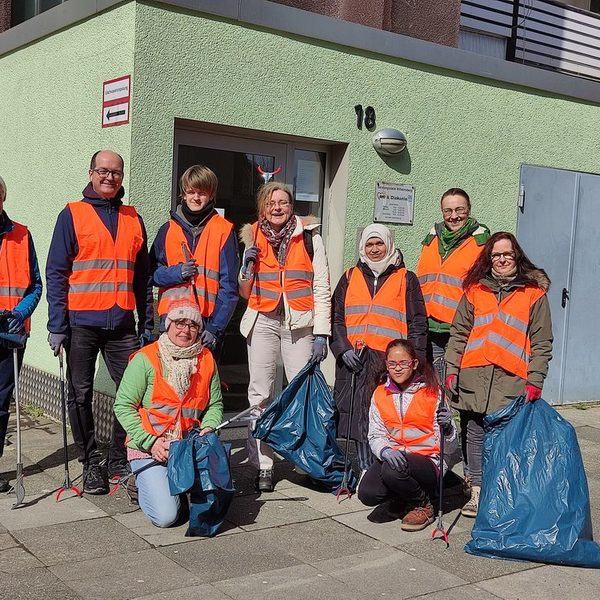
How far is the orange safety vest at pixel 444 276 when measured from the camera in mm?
5359

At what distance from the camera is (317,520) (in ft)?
15.6

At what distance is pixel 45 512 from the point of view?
4.64 m

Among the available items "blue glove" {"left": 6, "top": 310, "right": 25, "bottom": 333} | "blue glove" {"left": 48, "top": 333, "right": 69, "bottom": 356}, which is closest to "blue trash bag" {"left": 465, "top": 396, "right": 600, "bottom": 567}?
"blue glove" {"left": 48, "top": 333, "right": 69, "bottom": 356}

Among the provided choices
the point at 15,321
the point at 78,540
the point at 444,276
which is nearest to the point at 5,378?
→ the point at 15,321

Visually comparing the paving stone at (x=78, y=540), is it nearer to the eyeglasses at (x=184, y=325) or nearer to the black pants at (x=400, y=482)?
the eyeglasses at (x=184, y=325)

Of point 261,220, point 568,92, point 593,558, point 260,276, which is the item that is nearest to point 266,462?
point 260,276

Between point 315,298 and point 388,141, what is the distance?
2.19 meters

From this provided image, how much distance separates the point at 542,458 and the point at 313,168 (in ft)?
11.3

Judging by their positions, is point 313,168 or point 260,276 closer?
point 260,276

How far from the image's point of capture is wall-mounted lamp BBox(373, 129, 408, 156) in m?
6.92

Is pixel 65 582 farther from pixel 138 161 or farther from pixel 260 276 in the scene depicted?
pixel 138 161

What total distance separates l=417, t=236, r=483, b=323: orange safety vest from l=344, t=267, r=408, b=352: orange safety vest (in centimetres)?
41

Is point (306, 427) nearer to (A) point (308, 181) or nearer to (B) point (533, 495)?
(B) point (533, 495)

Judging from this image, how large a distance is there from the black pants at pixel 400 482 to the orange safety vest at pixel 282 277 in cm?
114
